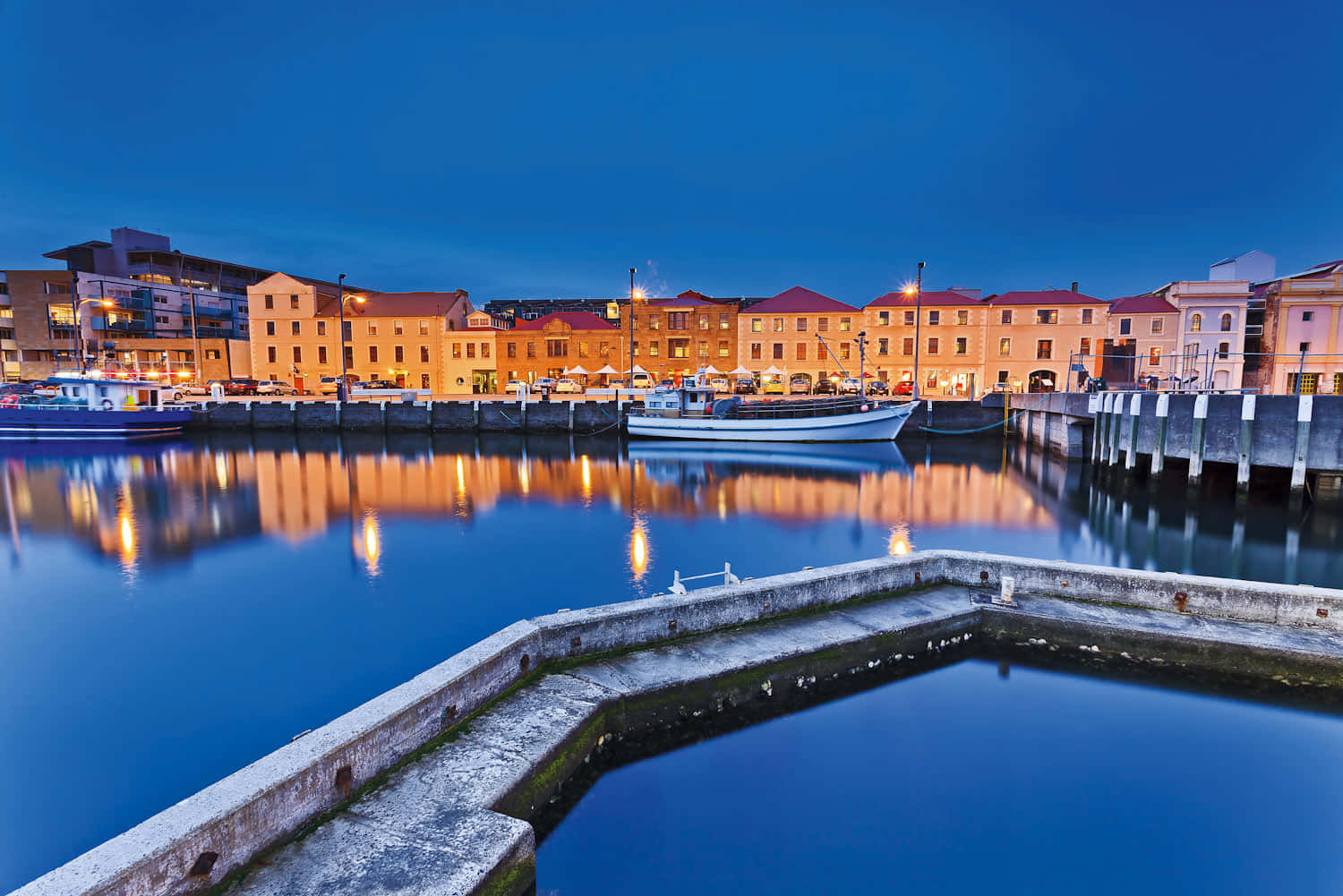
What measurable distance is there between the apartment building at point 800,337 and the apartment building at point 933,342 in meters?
1.56

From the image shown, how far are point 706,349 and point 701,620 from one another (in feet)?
145

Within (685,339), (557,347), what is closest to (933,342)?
(685,339)

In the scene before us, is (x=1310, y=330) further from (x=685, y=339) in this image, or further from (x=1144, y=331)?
(x=685, y=339)

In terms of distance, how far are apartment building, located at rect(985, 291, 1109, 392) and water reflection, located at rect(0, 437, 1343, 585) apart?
17.7 meters

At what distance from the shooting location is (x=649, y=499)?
1992 cm

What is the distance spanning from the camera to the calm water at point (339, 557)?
260 inches

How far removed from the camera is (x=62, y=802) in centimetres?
552

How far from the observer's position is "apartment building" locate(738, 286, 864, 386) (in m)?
Result: 48.5

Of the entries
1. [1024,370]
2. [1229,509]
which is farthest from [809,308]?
[1229,509]

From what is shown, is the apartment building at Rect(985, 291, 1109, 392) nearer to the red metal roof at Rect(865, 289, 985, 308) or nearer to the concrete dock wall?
the red metal roof at Rect(865, 289, 985, 308)

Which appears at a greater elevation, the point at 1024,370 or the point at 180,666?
the point at 1024,370

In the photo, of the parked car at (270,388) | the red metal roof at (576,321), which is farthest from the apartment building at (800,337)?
the parked car at (270,388)

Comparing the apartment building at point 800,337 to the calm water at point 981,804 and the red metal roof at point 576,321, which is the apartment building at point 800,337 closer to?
the red metal roof at point 576,321

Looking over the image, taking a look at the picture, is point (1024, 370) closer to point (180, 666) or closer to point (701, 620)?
point (701, 620)
